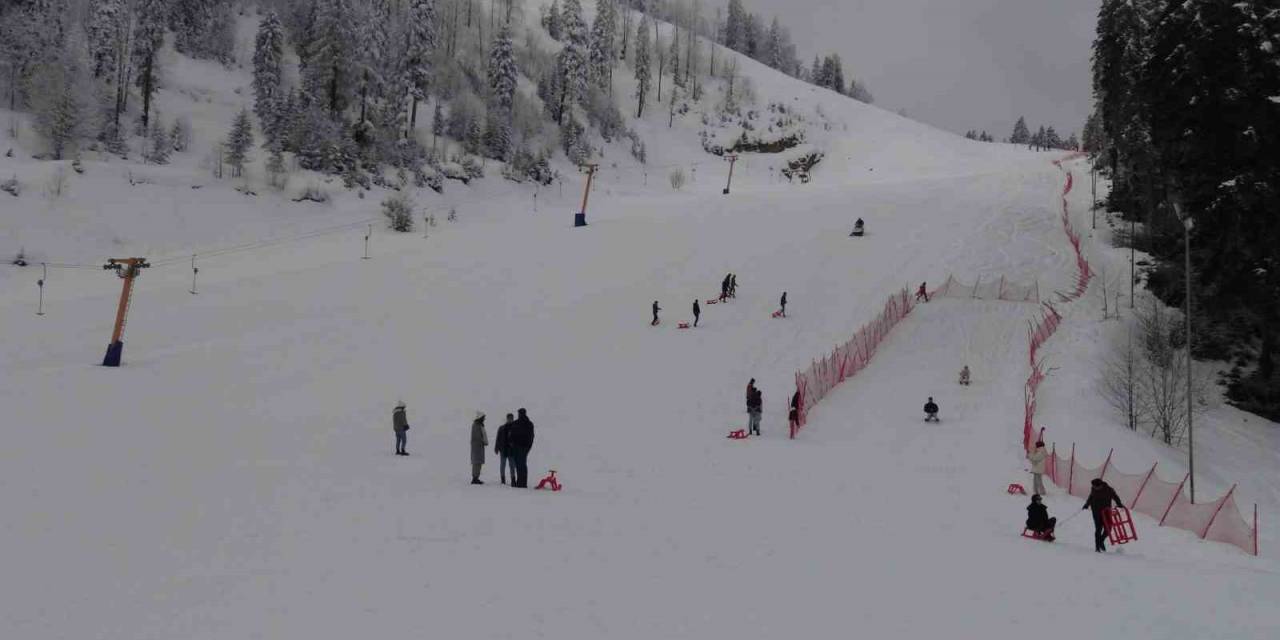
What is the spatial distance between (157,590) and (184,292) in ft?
98.8

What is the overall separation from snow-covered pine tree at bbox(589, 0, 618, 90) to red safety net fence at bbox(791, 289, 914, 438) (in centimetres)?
7946

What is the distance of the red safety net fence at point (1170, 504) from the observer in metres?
16.8

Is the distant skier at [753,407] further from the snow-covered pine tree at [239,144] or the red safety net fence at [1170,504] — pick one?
the snow-covered pine tree at [239,144]

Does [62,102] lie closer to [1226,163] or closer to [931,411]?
[931,411]

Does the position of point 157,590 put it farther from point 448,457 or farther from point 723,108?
point 723,108

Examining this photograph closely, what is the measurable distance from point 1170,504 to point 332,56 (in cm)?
6508

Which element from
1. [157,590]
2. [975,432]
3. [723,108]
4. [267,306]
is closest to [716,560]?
[157,590]

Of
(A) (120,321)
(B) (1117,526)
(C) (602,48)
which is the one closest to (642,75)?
(C) (602,48)

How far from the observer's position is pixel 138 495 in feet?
42.9

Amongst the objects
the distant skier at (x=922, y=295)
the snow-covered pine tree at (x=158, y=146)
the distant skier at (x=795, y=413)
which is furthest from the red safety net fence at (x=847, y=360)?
the snow-covered pine tree at (x=158, y=146)

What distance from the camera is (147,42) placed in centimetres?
5662

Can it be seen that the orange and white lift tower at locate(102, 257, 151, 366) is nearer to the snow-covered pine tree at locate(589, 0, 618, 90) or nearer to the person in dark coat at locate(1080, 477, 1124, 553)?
the person in dark coat at locate(1080, 477, 1124, 553)

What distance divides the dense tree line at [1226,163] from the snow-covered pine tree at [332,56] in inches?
2198

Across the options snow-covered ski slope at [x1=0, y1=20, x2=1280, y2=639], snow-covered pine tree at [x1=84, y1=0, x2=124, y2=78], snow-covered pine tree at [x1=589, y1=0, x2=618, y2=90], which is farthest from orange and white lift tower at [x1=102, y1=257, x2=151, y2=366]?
snow-covered pine tree at [x1=589, y1=0, x2=618, y2=90]
